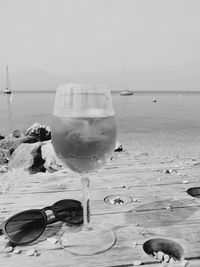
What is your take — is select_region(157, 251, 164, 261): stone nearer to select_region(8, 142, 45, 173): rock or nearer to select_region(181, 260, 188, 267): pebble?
select_region(181, 260, 188, 267): pebble

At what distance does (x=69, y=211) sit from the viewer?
61.1 inches

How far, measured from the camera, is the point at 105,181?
2123 millimetres

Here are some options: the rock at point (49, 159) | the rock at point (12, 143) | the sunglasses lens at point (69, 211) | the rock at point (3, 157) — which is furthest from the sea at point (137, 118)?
the sunglasses lens at point (69, 211)

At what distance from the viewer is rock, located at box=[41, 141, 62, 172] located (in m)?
6.53

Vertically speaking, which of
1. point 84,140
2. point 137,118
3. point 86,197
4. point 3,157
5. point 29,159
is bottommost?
point 137,118

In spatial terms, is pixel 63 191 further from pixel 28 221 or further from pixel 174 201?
pixel 174 201

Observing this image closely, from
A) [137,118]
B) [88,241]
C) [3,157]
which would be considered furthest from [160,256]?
[137,118]

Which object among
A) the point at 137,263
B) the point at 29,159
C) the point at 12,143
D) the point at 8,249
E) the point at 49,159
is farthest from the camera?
the point at 12,143

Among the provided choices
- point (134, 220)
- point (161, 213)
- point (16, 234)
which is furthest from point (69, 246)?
point (161, 213)

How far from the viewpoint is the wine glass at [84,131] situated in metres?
1.19

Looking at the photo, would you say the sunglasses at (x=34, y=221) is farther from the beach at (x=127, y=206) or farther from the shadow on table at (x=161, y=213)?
the shadow on table at (x=161, y=213)

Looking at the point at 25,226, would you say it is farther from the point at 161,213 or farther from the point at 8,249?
the point at 161,213

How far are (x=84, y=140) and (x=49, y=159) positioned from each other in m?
5.98

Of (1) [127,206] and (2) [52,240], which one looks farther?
(1) [127,206]
